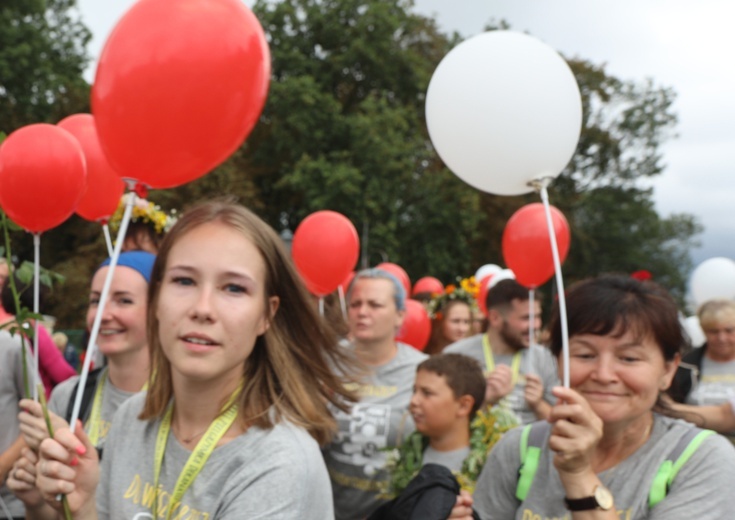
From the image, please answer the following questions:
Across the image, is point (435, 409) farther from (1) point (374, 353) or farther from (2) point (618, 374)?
(2) point (618, 374)

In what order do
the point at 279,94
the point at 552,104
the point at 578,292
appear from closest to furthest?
the point at 578,292, the point at 552,104, the point at 279,94

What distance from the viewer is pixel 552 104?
109 inches

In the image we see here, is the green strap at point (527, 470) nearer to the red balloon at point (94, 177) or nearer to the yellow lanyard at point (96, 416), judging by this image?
the yellow lanyard at point (96, 416)

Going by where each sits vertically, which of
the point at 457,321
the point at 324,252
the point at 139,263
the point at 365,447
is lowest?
the point at 365,447

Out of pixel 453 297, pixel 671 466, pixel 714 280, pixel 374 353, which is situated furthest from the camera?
pixel 714 280

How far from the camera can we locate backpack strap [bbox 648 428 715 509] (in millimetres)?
2197

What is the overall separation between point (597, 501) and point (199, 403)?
113 cm

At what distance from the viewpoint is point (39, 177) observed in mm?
3312

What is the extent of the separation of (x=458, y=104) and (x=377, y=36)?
24175 mm

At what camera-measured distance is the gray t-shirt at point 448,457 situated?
13.5 feet

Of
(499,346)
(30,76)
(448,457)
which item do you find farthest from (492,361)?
(30,76)

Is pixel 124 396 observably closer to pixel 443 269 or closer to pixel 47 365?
pixel 47 365

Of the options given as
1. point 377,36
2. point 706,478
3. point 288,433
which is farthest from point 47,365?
point 377,36

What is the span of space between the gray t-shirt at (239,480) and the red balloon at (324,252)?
12.5 ft
